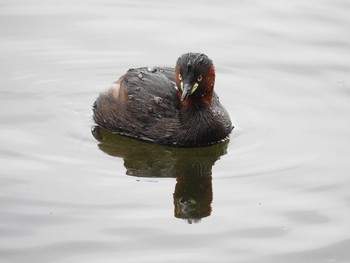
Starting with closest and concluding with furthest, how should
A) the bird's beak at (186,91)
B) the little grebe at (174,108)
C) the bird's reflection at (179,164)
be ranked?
the bird's reflection at (179,164) → the bird's beak at (186,91) → the little grebe at (174,108)

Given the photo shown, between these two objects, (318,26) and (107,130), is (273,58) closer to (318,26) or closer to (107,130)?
(318,26)

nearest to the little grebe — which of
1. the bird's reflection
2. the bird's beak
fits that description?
the bird's beak

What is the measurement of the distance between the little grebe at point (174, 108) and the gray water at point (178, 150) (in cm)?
18

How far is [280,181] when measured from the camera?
10.1 meters

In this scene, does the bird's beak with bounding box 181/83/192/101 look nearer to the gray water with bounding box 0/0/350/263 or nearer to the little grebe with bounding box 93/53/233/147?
the little grebe with bounding box 93/53/233/147

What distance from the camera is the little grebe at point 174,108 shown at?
11.0 metres

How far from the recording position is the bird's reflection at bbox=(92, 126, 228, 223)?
9781mm

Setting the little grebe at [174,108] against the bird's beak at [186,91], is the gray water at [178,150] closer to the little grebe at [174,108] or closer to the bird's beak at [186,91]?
the little grebe at [174,108]

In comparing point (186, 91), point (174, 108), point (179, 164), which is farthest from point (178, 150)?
point (186, 91)

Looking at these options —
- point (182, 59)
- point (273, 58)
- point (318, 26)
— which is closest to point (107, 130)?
point (182, 59)

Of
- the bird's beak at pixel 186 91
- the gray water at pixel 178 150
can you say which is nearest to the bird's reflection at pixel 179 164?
the gray water at pixel 178 150

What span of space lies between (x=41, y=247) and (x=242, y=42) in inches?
228

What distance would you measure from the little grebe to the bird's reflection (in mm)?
118

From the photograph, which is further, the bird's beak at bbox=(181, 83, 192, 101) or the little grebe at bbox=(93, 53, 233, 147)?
the little grebe at bbox=(93, 53, 233, 147)
